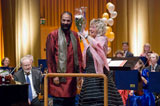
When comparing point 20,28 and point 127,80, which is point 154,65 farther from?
point 20,28

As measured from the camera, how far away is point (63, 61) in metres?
3.56

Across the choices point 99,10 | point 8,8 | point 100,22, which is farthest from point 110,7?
point 100,22

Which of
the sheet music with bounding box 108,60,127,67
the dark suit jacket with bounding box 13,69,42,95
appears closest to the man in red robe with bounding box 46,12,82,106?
the dark suit jacket with bounding box 13,69,42,95

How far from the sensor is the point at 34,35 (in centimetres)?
969

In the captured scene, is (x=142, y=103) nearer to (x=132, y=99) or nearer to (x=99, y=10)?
(x=132, y=99)

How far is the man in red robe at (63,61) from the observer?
3.55m

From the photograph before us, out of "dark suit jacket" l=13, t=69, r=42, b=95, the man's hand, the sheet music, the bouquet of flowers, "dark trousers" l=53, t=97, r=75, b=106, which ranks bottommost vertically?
"dark trousers" l=53, t=97, r=75, b=106

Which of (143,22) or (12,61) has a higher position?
(143,22)

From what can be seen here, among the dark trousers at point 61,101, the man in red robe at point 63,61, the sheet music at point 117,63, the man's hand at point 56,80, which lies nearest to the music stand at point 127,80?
the sheet music at point 117,63

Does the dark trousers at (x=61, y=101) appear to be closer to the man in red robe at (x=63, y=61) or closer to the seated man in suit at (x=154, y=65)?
the man in red robe at (x=63, y=61)

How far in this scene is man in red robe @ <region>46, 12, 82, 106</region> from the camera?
355 cm

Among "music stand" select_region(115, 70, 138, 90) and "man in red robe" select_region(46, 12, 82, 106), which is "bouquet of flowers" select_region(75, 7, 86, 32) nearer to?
"man in red robe" select_region(46, 12, 82, 106)

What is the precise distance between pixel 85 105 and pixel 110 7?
21.1 ft

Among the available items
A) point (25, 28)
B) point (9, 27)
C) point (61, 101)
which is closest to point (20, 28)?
point (25, 28)
